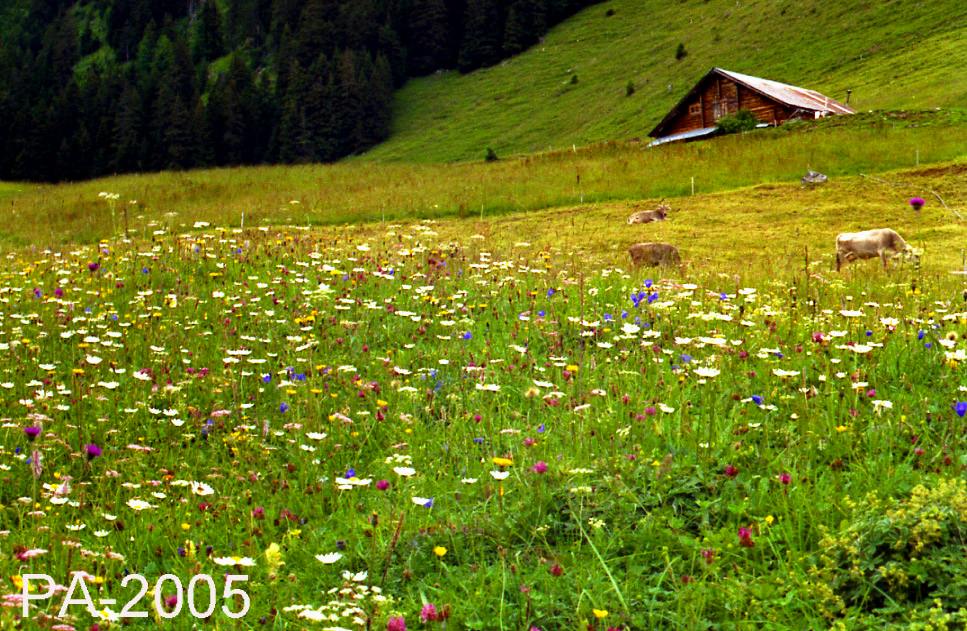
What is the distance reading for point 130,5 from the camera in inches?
5861

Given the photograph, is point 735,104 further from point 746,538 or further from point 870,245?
point 746,538

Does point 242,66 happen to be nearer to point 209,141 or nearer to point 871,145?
point 209,141

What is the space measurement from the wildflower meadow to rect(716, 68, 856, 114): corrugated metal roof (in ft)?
132

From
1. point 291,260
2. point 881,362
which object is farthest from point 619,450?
point 291,260

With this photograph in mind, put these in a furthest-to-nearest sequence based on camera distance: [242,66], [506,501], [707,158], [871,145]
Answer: [242,66] < [707,158] < [871,145] < [506,501]

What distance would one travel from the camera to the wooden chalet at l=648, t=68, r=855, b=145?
43.8 meters

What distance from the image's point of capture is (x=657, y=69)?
238ft

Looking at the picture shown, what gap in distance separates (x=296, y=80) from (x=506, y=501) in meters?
103

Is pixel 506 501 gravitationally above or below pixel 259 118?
below

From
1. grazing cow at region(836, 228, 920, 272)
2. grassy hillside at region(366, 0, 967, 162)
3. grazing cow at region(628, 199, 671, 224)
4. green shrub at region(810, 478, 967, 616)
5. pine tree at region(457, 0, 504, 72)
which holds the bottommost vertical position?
green shrub at region(810, 478, 967, 616)

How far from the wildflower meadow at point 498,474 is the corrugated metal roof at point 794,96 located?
4035 cm

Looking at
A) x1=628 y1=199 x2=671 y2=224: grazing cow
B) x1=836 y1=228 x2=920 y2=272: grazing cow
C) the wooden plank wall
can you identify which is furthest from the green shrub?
the wooden plank wall

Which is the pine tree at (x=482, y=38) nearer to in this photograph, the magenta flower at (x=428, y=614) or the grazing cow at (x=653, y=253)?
the grazing cow at (x=653, y=253)

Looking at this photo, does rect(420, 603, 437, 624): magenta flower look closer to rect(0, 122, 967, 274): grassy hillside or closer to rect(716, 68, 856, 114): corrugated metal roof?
rect(0, 122, 967, 274): grassy hillside
